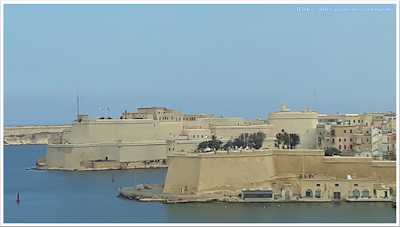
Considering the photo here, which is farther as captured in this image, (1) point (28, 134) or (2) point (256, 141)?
(1) point (28, 134)

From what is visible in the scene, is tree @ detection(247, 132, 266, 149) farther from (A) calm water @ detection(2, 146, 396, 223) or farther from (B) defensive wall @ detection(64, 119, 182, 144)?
(B) defensive wall @ detection(64, 119, 182, 144)

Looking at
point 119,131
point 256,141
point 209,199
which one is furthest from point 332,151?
point 119,131

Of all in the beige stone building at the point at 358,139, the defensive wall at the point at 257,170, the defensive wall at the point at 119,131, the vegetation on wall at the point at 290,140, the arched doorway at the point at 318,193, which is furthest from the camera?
the defensive wall at the point at 119,131

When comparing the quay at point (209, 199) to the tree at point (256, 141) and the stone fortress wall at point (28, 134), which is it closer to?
the tree at point (256, 141)

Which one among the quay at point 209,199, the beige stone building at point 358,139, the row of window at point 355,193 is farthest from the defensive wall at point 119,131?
the row of window at point 355,193

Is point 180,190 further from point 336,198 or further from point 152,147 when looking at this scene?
point 152,147

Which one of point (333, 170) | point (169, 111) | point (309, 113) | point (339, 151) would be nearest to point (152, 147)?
point (169, 111)

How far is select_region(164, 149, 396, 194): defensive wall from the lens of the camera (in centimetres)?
2644

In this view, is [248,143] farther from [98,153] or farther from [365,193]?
[98,153]

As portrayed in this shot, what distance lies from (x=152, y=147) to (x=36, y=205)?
54.0 ft

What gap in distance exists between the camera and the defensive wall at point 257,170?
2644cm

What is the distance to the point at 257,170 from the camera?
88.5ft

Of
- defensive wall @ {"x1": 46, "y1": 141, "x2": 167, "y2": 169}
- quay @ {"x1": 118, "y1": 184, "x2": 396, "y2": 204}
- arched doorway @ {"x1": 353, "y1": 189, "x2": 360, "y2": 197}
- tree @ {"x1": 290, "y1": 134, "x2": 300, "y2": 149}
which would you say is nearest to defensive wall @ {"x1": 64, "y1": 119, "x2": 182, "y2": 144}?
defensive wall @ {"x1": 46, "y1": 141, "x2": 167, "y2": 169}

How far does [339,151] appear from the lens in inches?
1187
